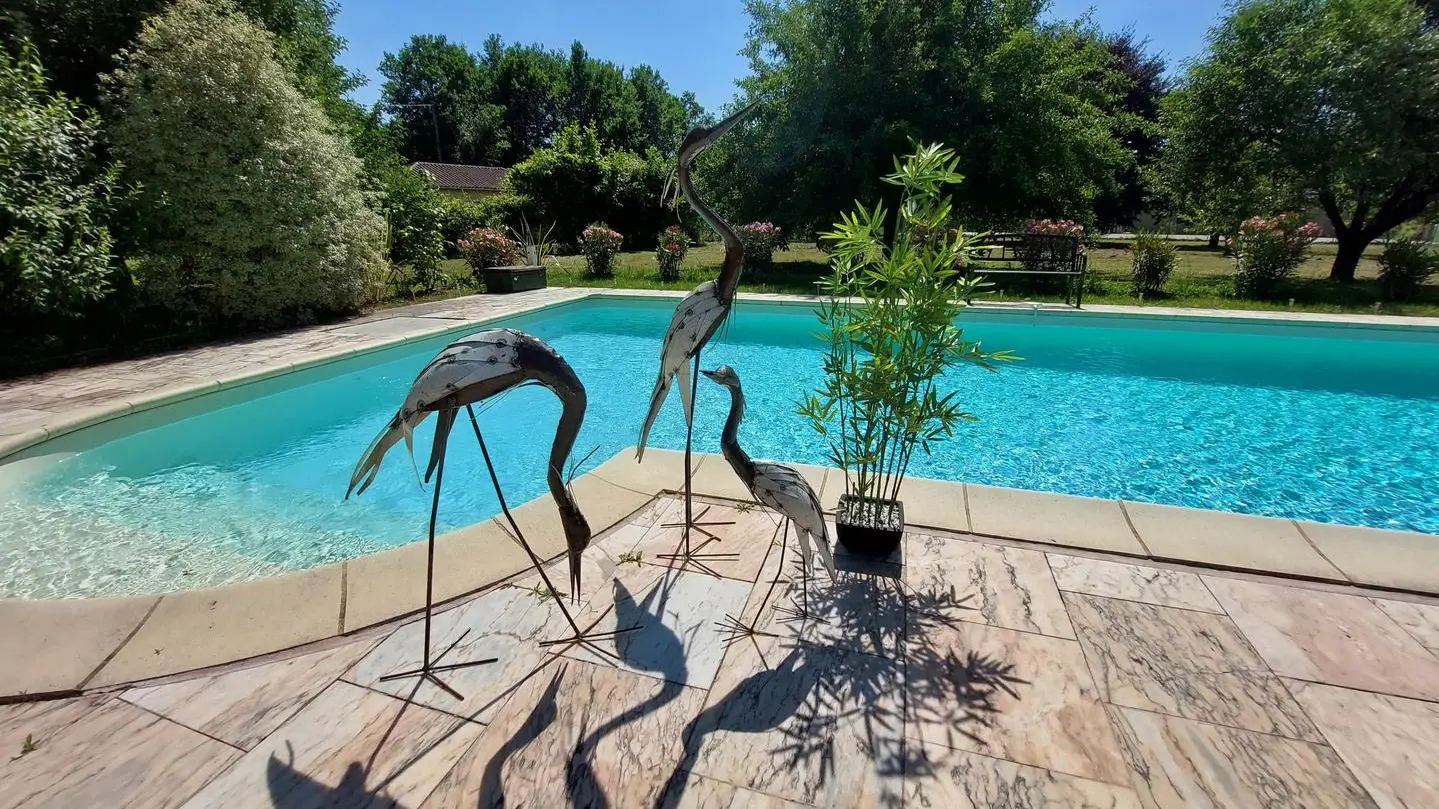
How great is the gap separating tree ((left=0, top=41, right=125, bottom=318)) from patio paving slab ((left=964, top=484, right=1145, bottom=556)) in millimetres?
9335

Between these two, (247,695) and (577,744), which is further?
(247,695)

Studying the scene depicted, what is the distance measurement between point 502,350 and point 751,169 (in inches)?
540

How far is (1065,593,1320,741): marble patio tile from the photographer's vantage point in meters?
1.96

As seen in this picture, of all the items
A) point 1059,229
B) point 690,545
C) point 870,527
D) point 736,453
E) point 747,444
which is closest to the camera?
point 736,453

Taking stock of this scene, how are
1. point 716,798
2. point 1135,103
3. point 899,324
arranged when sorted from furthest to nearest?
point 1135,103, point 899,324, point 716,798

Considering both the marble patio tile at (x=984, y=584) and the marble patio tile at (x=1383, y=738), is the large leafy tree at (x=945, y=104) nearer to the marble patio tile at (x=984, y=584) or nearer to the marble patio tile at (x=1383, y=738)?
the marble patio tile at (x=984, y=584)

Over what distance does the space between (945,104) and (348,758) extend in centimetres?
1472

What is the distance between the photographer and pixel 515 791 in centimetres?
171

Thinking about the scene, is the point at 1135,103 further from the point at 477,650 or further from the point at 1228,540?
the point at 477,650

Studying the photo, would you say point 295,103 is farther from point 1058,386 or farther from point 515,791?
point 1058,386

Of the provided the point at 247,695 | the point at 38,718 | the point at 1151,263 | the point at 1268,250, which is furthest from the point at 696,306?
the point at 1268,250

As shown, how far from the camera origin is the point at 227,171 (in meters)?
7.89

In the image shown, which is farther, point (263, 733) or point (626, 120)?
point (626, 120)

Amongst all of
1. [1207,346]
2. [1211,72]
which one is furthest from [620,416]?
[1211,72]
